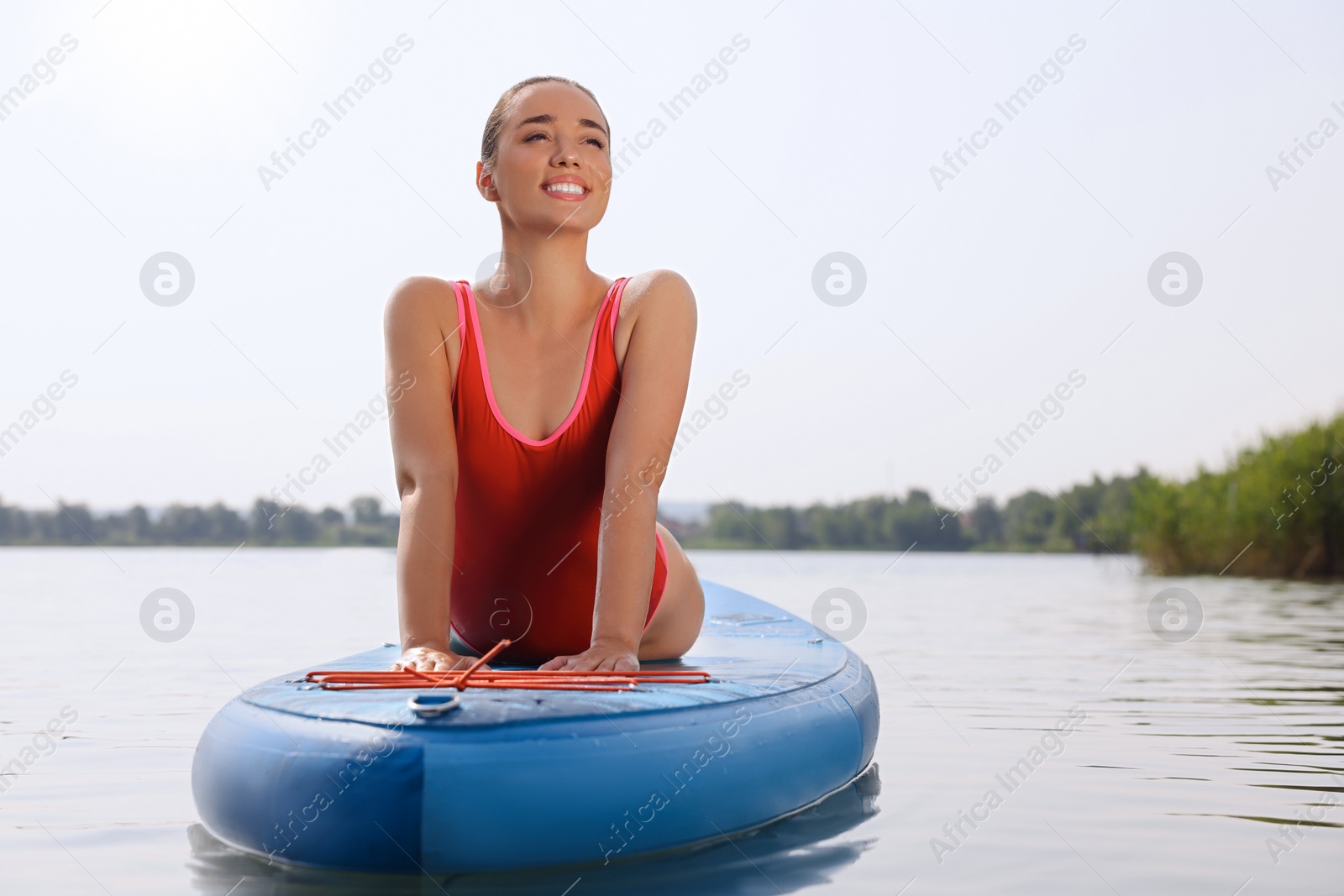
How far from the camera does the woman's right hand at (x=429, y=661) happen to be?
8.36 feet

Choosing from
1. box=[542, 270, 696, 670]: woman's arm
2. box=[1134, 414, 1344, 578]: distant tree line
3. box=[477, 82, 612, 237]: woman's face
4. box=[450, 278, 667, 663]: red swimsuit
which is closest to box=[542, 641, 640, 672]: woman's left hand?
box=[542, 270, 696, 670]: woman's arm

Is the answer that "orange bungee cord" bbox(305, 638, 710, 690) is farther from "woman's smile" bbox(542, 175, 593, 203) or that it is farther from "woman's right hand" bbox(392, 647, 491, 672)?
"woman's smile" bbox(542, 175, 593, 203)

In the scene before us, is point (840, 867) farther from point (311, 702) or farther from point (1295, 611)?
point (1295, 611)

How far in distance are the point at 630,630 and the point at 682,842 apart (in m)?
0.56

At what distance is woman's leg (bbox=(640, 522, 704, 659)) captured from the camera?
323 cm

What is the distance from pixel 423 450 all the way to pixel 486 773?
103 cm

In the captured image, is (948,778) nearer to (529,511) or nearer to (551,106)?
(529,511)

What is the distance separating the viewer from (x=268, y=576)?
2003 cm

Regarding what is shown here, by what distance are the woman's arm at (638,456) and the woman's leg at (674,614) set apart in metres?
0.36

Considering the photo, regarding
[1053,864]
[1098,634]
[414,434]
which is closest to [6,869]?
[414,434]

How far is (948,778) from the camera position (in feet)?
10.7

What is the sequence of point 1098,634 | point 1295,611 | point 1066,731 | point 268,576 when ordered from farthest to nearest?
point 268,576
point 1295,611
point 1098,634
point 1066,731

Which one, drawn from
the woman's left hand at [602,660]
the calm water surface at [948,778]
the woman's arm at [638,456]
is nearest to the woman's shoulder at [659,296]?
the woman's arm at [638,456]

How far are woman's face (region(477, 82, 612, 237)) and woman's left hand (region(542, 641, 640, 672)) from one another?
1.08 meters
